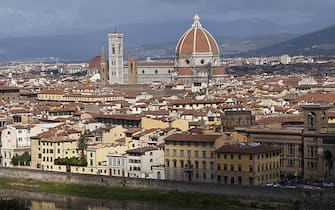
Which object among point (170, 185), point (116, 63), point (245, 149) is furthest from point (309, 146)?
point (116, 63)

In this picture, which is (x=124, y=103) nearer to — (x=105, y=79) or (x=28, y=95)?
(x=28, y=95)

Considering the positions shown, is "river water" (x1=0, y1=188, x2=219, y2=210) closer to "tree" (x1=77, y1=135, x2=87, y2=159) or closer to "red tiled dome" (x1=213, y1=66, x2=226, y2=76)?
"tree" (x1=77, y1=135, x2=87, y2=159)

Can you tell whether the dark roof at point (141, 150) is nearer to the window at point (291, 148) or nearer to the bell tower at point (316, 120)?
the window at point (291, 148)

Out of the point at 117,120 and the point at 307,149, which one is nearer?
the point at 307,149

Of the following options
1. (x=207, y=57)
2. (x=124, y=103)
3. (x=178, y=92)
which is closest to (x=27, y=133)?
(x=124, y=103)

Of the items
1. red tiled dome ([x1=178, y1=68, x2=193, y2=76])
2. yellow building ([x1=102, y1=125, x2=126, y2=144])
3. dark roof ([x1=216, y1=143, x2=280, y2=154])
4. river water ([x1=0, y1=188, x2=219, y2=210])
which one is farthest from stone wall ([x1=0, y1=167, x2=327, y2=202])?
red tiled dome ([x1=178, y1=68, x2=193, y2=76])

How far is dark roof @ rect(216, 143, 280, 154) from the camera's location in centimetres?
3569

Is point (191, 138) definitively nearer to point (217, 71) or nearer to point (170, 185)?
point (170, 185)

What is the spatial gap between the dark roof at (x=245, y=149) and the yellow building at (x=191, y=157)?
18.1 inches

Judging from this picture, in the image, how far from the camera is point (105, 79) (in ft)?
309

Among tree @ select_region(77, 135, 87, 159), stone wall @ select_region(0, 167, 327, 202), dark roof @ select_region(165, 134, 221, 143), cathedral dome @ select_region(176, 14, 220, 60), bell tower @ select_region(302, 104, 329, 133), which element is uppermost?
cathedral dome @ select_region(176, 14, 220, 60)

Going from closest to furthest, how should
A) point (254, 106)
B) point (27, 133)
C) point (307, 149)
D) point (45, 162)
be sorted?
1. point (307, 149)
2. point (45, 162)
3. point (27, 133)
4. point (254, 106)

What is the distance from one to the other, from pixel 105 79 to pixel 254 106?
37263 millimetres

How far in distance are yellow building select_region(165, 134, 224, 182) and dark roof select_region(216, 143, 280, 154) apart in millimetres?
460
